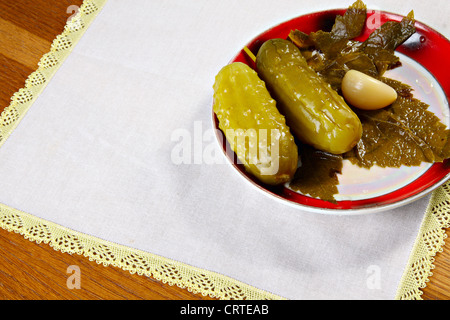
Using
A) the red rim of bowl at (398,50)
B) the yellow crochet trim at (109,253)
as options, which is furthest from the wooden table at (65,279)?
the red rim of bowl at (398,50)

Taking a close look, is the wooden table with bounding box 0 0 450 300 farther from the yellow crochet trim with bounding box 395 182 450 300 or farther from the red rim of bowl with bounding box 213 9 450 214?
the red rim of bowl with bounding box 213 9 450 214

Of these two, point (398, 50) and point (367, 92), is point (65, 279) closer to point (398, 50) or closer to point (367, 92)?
point (367, 92)

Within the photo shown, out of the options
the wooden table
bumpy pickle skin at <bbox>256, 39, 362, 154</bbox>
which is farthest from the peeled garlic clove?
the wooden table

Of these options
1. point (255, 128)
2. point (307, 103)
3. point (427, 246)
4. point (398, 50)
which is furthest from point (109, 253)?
point (398, 50)

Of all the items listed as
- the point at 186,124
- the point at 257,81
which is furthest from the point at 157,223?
the point at 257,81

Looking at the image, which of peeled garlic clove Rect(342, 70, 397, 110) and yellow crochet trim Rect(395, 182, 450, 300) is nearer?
yellow crochet trim Rect(395, 182, 450, 300)

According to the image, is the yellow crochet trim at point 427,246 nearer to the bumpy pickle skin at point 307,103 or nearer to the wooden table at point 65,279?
the wooden table at point 65,279

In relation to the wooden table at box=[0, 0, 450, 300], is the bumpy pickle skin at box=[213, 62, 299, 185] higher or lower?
higher
